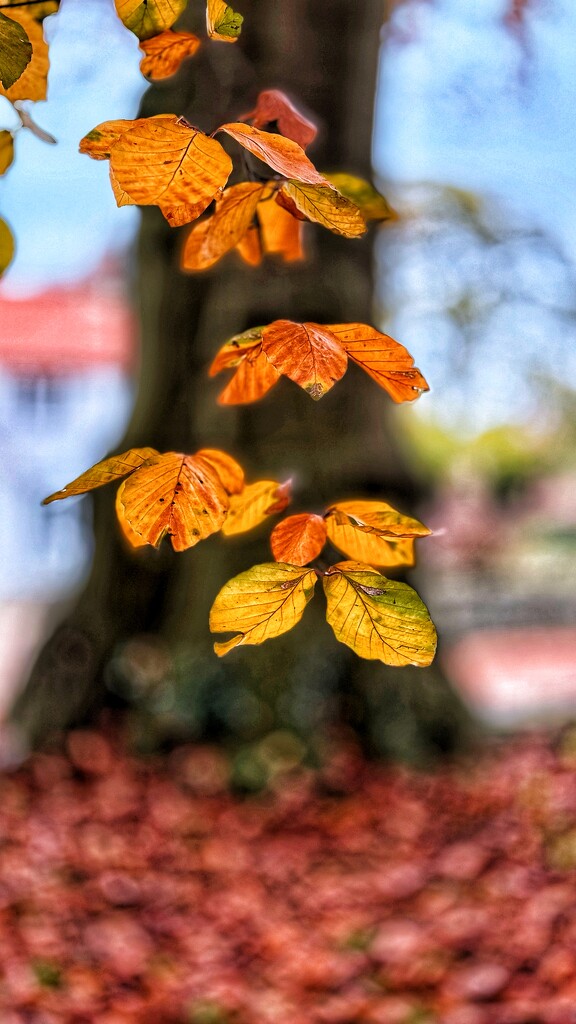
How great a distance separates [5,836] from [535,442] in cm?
700

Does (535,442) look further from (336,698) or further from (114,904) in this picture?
(114,904)

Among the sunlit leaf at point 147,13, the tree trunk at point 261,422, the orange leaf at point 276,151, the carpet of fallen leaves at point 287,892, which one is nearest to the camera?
the orange leaf at point 276,151

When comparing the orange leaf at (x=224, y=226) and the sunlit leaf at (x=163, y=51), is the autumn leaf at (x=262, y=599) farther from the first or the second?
the sunlit leaf at (x=163, y=51)

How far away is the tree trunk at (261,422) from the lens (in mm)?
1983

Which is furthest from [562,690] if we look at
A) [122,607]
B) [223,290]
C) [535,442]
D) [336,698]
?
[535,442]

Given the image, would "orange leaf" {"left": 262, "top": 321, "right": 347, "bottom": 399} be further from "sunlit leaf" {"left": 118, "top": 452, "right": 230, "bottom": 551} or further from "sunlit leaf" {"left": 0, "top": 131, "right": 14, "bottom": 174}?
"sunlit leaf" {"left": 0, "top": 131, "right": 14, "bottom": 174}

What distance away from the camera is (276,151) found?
36cm

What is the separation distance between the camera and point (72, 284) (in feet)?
17.5

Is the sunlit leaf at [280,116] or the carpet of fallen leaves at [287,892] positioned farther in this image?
the carpet of fallen leaves at [287,892]

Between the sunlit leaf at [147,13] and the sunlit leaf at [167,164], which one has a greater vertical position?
the sunlit leaf at [147,13]

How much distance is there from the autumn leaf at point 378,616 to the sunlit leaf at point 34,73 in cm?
36

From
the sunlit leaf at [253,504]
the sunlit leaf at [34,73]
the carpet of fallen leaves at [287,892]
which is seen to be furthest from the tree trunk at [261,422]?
the sunlit leaf at [253,504]

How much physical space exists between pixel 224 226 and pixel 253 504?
0.17 metres

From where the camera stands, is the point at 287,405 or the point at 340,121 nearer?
the point at 340,121
